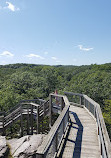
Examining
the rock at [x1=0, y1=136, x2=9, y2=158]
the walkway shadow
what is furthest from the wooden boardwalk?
the rock at [x1=0, y1=136, x2=9, y2=158]

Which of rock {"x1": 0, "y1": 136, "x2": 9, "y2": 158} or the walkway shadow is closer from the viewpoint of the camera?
the walkway shadow

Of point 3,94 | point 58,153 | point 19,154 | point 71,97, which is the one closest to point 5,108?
point 3,94

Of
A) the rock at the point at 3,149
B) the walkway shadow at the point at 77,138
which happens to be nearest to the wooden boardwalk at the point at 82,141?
the walkway shadow at the point at 77,138

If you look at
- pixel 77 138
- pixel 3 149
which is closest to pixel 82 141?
pixel 77 138

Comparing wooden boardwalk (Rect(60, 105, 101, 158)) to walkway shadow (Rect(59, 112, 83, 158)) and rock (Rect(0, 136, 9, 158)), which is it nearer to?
walkway shadow (Rect(59, 112, 83, 158))

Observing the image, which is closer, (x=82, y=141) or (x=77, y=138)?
(x=82, y=141)

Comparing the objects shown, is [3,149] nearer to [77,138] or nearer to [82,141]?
[77,138]

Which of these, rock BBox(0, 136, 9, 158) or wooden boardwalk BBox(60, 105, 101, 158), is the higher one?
wooden boardwalk BBox(60, 105, 101, 158)

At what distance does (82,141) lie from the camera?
15.2 feet

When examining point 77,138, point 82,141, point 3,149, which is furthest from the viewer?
point 3,149

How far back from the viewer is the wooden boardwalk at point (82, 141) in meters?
3.87

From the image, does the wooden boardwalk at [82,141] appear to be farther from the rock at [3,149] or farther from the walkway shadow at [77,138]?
the rock at [3,149]

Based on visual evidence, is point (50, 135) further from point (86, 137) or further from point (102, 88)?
point (102, 88)

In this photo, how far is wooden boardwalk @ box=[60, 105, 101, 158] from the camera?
3.87 meters
